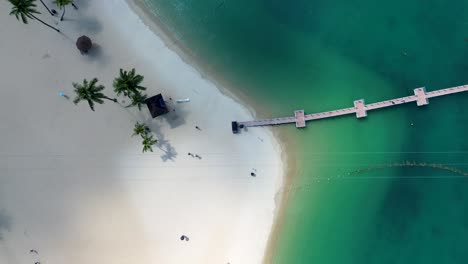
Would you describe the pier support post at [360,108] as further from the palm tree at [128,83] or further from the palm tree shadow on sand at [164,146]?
the palm tree at [128,83]

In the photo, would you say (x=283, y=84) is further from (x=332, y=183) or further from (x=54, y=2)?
(x=54, y=2)

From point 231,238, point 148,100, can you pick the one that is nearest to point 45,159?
point 148,100

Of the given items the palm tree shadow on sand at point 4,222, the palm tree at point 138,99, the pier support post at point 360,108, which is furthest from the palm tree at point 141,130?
the pier support post at point 360,108

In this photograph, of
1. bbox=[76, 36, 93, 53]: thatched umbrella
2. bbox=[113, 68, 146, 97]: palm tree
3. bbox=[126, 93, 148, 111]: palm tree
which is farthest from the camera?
bbox=[76, 36, 93, 53]: thatched umbrella

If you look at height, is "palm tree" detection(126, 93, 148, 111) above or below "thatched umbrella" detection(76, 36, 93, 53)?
below

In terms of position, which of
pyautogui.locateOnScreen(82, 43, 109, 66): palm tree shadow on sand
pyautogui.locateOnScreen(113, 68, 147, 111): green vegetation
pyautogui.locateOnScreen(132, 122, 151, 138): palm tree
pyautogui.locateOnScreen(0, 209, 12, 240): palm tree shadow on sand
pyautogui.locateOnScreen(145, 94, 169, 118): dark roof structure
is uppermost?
pyautogui.locateOnScreen(82, 43, 109, 66): palm tree shadow on sand

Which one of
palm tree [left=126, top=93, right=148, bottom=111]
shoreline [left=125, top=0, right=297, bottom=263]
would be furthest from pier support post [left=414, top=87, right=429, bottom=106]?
palm tree [left=126, top=93, right=148, bottom=111]

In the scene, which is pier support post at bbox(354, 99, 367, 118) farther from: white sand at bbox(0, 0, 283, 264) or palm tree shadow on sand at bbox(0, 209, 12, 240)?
palm tree shadow on sand at bbox(0, 209, 12, 240)
